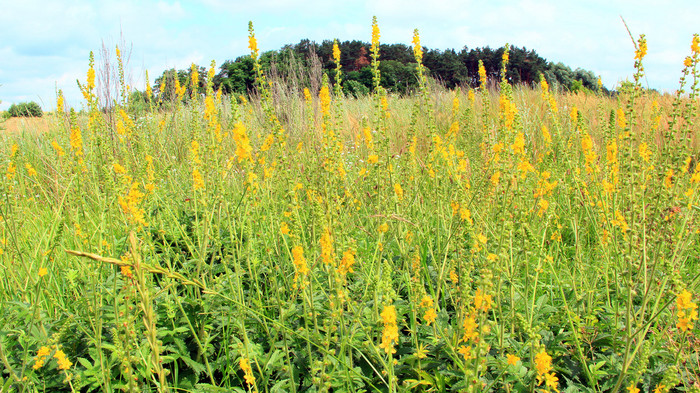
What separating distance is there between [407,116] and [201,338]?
24.1 ft

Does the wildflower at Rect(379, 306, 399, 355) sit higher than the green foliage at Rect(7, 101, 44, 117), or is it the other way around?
the green foliage at Rect(7, 101, 44, 117)

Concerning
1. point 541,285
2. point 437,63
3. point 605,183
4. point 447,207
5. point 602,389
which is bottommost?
point 602,389

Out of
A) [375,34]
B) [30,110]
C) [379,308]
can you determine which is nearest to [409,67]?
[30,110]

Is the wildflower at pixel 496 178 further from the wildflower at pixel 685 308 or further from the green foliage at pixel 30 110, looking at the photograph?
the green foliage at pixel 30 110

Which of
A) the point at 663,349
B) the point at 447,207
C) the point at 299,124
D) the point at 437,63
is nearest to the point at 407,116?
the point at 299,124

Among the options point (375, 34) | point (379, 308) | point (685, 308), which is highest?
point (375, 34)

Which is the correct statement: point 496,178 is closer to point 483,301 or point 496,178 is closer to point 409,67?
point 483,301

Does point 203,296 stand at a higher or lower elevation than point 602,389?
higher

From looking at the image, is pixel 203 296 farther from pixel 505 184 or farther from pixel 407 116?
pixel 407 116

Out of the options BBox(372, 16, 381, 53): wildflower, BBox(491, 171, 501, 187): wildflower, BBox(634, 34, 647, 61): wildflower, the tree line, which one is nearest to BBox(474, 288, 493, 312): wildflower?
BBox(491, 171, 501, 187): wildflower

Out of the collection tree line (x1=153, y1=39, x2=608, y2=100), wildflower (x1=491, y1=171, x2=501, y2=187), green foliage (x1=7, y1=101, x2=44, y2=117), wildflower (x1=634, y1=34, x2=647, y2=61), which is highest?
tree line (x1=153, y1=39, x2=608, y2=100)

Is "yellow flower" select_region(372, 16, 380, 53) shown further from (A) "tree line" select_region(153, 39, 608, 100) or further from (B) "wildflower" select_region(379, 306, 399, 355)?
(A) "tree line" select_region(153, 39, 608, 100)

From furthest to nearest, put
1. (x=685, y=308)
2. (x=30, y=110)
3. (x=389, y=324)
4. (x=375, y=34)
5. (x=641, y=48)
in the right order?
(x=30, y=110)
(x=375, y=34)
(x=641, y=48)
(x=685, y=308)
(x=389, y=324)

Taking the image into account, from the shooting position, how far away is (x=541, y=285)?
94.2 inches
